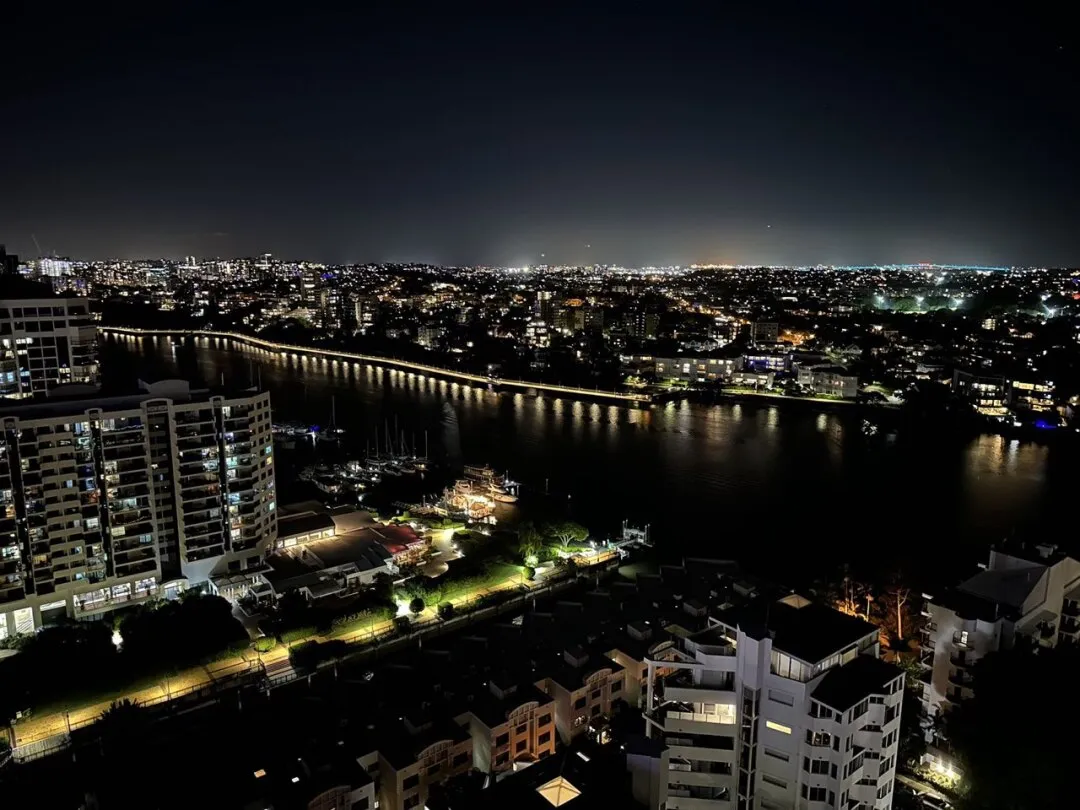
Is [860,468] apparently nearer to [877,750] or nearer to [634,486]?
[634,486]

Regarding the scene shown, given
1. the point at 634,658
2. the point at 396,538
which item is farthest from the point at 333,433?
the point at 634,658

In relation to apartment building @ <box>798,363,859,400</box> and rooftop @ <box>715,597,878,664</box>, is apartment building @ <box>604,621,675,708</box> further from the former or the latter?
apartment building @ <box>798,363,859,400</box>

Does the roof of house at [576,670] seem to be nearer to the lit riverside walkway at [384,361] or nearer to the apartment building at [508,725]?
the apartment building at [508,725]

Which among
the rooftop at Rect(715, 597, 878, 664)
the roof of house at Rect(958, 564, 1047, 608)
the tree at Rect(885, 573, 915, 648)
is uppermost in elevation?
the rooftop at Rect(715, 597, 878, 664)

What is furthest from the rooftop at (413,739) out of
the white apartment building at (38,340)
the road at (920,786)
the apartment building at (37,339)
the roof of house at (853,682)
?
the apartment building at (37,339)

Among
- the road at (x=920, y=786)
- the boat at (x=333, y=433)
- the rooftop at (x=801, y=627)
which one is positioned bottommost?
the boat at (x=333, y=433)

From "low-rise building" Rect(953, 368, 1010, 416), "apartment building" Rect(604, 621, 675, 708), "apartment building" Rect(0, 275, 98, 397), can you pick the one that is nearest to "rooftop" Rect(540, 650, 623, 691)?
"apartment building" Rect(604, 621, 675, 708)

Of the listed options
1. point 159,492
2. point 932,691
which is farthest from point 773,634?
point 159,492
